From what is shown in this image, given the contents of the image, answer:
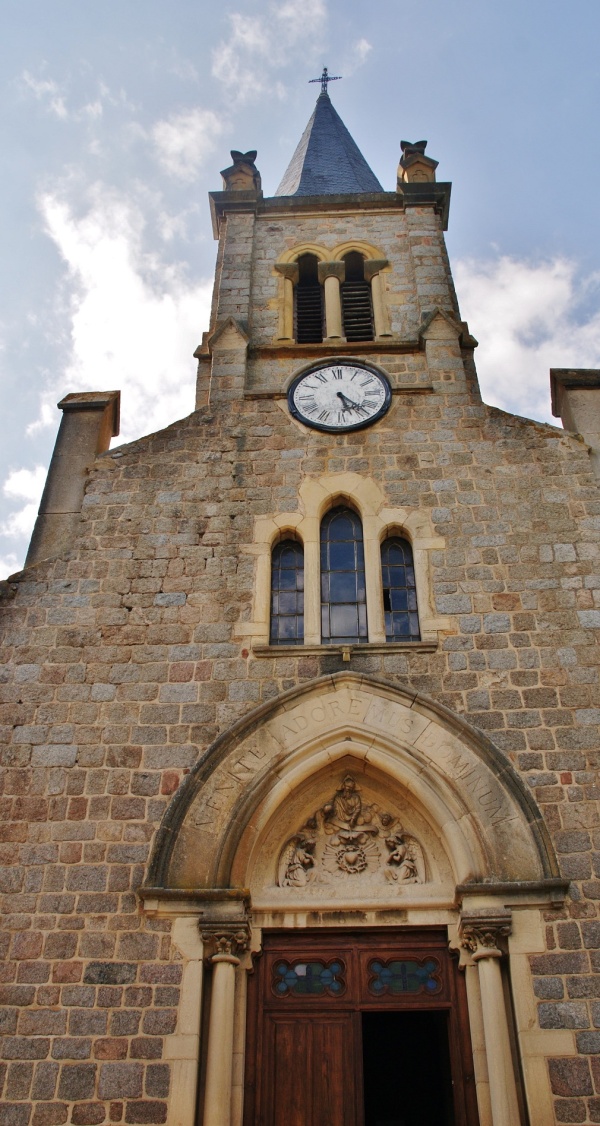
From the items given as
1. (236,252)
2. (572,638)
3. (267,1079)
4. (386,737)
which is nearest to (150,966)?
(267,1079)

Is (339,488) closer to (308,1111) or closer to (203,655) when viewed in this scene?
(203,655)

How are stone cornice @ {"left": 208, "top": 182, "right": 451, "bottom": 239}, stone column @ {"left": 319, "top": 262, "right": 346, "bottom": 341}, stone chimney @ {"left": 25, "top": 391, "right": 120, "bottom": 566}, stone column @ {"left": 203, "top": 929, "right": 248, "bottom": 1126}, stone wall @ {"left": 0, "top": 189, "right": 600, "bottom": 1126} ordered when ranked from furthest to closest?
stone cornice @ {"left": 208, "top": 182, "right": 451, "bottom": 239}
stone column @ {"left": 319, "top": 262, "right": 346, "bottom": 341}
stone chimney @ {"left": 25, "top": 391, "right": 120, "bottom": 566}
stone wall @ {"left": 0, "top": 189, "right": 600, "bottom": 1126}
stone column @ {"left": 203, "top": 929, "right": 248, "bottom": 1126}

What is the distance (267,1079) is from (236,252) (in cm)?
1055

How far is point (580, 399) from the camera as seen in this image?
1055 cm

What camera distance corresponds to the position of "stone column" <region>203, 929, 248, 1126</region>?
21.6 ft

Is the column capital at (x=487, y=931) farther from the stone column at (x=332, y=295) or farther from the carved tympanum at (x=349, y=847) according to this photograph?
the stone column at (x=332, y=295)

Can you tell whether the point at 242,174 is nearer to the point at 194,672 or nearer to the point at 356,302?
the point at 356,302

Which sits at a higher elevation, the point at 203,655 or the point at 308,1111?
the point at 203,655

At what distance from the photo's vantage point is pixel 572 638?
8555 mm

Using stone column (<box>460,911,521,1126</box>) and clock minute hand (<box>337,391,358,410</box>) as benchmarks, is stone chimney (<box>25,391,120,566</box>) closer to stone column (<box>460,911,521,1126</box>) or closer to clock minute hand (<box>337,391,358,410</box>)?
clock minute hand (<box>337,391,358,410</box>)

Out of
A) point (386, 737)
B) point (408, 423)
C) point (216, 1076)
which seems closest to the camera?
point (216, 1076)

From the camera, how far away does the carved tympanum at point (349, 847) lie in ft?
25.9

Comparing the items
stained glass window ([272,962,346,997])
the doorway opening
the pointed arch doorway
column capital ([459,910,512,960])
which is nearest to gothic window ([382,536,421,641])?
the pointed arch doorway

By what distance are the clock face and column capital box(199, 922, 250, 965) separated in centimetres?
559
